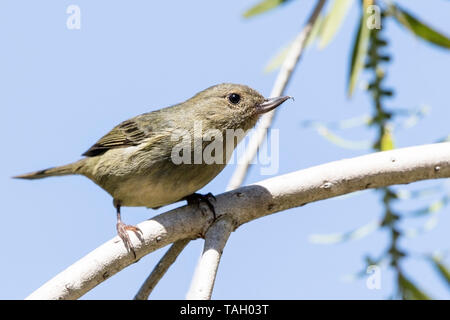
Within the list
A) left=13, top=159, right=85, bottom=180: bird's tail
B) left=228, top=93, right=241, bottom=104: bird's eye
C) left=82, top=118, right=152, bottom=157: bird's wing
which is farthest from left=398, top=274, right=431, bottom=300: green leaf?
left=13, top=159, right=85, bottom=180: bird's tail

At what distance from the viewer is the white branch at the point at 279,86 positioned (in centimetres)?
417

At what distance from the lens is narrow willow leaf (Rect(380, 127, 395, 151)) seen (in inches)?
162

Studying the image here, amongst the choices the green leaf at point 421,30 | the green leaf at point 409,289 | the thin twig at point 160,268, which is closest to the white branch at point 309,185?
Result: the thin twig at point 160,268

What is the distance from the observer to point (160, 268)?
373cm

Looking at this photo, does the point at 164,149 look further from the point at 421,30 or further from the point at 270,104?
the point at 421,30

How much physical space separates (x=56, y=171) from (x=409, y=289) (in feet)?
9.62

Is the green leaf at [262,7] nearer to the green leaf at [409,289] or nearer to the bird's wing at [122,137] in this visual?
the bird's wing at [122,137]

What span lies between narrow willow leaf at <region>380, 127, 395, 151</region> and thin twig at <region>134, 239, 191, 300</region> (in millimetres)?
1292

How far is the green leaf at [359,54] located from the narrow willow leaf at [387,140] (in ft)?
1.18

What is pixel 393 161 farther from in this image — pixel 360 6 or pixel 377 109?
pixel 360 6
